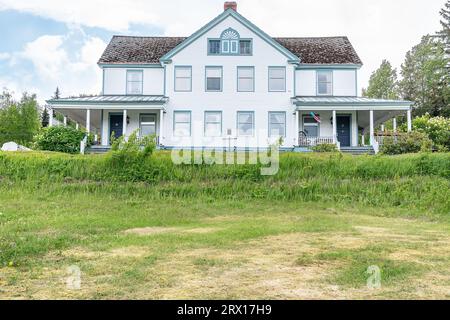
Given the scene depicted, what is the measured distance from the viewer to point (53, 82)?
257ft

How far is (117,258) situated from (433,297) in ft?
14.2

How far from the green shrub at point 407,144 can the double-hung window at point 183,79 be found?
1151 cm

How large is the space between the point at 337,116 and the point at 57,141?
52.1 feet

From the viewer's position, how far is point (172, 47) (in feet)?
97.7

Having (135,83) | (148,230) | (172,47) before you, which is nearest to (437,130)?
(172,47)

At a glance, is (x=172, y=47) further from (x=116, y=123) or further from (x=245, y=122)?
(x=245, y=122)

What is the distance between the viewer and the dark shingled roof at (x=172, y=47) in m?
27.9

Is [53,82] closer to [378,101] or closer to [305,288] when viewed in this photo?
[378,101]

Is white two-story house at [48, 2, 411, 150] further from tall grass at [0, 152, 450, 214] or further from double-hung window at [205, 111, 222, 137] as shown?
tall grass at [0, 152, 450, 214]

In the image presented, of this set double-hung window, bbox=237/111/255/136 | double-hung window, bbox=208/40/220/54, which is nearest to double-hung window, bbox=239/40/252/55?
double-hung window, bbox=208/40/220/54

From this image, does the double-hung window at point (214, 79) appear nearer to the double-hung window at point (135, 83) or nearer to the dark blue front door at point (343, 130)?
the double-hung window at point (135, 83)

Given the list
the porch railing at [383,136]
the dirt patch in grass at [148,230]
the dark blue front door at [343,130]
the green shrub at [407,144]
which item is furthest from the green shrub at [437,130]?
the dirt patch in grass at [148,230]

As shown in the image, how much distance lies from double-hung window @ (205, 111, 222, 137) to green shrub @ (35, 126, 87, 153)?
24.0 feet
